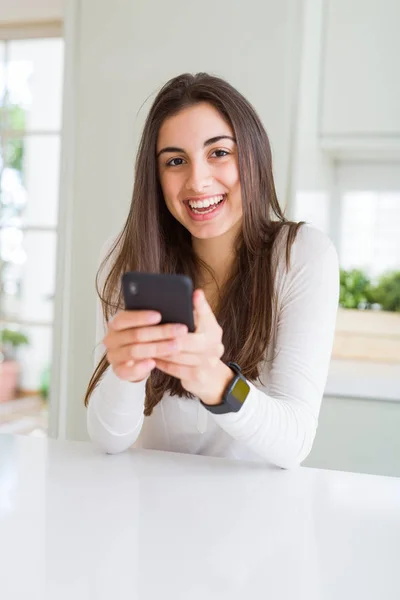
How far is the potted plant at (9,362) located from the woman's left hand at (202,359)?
2.47 metres

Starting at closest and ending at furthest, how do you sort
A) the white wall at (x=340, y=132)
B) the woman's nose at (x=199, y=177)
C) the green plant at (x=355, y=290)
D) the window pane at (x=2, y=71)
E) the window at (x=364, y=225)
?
1. the woman's nose at (x=199, y=177)
2. the white wall at (x=340, y=132)
3. the window at (x=364, y=225)
4. the green plant at (x=355, y=290)
5. the window pane at (x=2, y=71)

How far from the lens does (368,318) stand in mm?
2557

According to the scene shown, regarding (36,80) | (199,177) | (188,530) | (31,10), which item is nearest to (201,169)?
(199,177)

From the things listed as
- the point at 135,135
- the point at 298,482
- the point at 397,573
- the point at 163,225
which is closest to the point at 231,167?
the point at 163,225

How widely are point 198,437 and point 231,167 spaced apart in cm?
50

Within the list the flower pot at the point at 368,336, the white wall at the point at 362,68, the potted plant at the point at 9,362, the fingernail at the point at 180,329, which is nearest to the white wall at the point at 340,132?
the white wall at the point at 362,68

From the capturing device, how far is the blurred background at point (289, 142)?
2.13 metres

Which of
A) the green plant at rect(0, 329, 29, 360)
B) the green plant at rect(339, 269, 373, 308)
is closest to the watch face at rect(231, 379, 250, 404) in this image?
the green plant at rect(339, 269, 373, 308)

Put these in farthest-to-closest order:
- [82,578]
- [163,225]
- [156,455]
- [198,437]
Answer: [163,225] < [198,437] < [156,455] < [82,578]

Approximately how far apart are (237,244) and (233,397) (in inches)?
20.3

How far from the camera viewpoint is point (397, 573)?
2.22 feet

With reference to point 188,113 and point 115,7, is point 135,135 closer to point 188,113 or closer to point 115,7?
point 115,7

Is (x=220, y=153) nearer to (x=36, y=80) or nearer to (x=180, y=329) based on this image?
(x=180, y=329)

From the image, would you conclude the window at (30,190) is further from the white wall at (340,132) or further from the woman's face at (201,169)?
the woman's face at (201,169)
